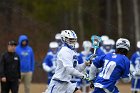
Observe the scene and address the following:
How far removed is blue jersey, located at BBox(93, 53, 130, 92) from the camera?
13.9 metres

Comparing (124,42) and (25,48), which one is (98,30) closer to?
(25,48)

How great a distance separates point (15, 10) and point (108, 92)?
98.9 feet

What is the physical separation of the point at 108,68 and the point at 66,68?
1.07 metres

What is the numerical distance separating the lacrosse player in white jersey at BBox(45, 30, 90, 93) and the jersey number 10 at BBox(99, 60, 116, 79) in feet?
2.12

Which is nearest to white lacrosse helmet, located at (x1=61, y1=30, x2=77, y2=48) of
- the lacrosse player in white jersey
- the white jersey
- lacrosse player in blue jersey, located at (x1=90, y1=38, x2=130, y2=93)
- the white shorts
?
the lacrosse player in white jersey

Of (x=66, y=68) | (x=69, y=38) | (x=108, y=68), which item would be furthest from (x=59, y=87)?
(x=108, y=68)

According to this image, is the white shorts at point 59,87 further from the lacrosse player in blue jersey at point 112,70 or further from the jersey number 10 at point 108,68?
the jersey number 10 at point 108,68

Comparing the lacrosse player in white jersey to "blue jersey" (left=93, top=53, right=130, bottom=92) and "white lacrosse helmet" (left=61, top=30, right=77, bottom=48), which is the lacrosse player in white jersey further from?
"blue jersey" (left=93, top=53, right=130, bottom=92)

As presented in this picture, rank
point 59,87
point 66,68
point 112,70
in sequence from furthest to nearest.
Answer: point 59,87 < point 66,68 < point 112,70

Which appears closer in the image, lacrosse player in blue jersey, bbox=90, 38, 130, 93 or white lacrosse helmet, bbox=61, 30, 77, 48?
lacrosse player in blue jersey, bbox=90, 38, 130, 93

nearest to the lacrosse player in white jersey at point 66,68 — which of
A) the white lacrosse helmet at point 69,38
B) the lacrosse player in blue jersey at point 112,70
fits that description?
the white lacrosse helmet at point 69,38

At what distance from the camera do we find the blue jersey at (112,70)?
1391 centimetres

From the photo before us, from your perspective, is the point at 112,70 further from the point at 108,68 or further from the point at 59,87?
the point at 59,87

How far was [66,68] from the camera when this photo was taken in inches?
573
